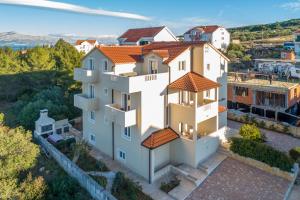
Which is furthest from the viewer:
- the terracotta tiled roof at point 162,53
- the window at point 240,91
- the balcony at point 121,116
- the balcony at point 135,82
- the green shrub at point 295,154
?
the window at point 240,91

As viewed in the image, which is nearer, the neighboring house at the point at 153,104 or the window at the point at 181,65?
the neighboring house at the point at 153,104

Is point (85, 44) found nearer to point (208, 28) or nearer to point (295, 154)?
point (208, 28)

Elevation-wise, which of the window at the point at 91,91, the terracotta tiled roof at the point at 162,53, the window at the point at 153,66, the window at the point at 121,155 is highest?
the terracotta tiled roof at the point at 162,53

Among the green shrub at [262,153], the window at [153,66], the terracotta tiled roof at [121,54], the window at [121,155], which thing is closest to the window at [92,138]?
the window at [121,155]

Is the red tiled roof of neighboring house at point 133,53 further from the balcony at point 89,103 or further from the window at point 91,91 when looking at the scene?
the balcony at point 89,103

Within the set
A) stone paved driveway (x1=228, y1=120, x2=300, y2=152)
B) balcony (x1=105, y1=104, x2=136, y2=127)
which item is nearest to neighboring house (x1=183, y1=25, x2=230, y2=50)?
stone paved driveway (x1=228, y1=120, x2=300, y2=152)

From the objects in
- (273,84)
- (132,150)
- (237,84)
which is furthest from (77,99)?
(273,84)

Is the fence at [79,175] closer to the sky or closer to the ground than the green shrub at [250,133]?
closer to the ground

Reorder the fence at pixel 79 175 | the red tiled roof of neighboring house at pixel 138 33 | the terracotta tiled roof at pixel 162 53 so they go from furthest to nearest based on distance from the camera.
Result: 1. the red tiled roof of neighboring house at pixel 138 33
2. the terracotta tiled roof at pixel 162 53
3. the fence at pixel 79 175
